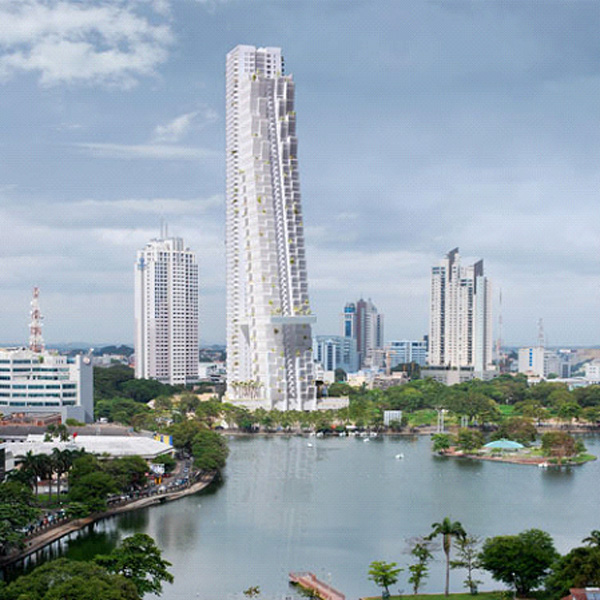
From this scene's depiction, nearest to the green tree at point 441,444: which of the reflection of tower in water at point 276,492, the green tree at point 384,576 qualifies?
the reflection of tower in water at point 276,492

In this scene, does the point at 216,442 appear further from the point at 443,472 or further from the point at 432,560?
the point at 432,560

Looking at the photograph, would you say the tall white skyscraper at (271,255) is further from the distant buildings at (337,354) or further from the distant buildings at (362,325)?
the distant buildings at (362,325)

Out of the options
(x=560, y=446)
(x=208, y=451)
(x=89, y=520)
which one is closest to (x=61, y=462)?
(x=89, y=520)

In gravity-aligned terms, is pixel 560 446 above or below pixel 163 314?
below

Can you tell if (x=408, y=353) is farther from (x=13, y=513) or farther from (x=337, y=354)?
(x=13, y=513)

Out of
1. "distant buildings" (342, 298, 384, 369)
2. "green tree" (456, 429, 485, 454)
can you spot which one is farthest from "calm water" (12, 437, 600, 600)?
"distant buildings" (342, 298, 384, 369)

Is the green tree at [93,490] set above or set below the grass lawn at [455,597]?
above

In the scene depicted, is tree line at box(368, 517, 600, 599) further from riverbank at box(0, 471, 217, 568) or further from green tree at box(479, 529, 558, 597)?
riverbank at box(0, 471, 217, 568)
